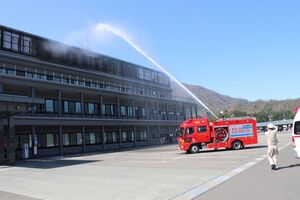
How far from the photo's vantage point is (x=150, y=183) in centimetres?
1368

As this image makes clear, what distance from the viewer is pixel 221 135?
3278 centimetres

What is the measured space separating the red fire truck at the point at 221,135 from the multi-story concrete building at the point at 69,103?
517 inches

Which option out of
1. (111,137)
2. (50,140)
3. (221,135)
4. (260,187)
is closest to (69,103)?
(50,140)

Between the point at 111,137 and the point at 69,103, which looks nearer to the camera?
the point at 69,103

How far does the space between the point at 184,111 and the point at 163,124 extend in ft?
40.9

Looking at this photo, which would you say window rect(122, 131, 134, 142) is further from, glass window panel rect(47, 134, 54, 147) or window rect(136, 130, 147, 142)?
glass window panel rect(47, 134, 54, 147)

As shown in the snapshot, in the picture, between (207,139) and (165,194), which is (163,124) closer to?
(207,139)

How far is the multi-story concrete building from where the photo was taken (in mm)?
35969

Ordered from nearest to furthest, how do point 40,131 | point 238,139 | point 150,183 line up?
point 150,183, point 238,139, point 40,131

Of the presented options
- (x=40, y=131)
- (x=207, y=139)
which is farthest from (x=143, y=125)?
(x=207, y=139)

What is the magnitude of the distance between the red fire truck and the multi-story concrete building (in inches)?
517

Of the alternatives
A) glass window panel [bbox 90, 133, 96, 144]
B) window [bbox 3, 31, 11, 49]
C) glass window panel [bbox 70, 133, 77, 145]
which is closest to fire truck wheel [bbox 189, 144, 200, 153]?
glass window panel [bbox 70, 133, 77, 145]

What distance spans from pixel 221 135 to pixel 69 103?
21782mm

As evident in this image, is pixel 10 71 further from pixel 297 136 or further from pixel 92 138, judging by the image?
pixel 297 136
